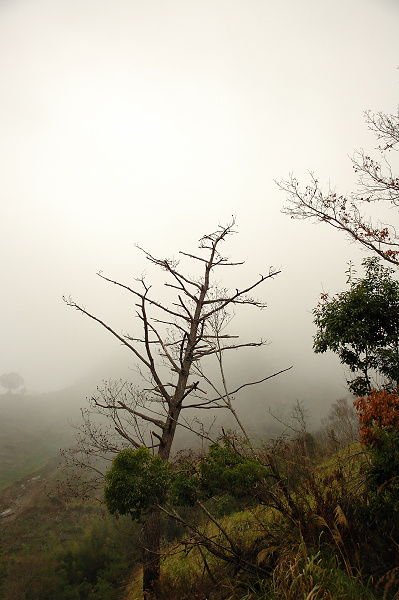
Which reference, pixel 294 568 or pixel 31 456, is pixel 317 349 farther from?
pixel 31 456

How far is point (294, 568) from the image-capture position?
3.13 meters

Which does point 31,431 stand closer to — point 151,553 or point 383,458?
point 151,553

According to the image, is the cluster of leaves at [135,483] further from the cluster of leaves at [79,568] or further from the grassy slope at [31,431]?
the grassy slope at [31,431]

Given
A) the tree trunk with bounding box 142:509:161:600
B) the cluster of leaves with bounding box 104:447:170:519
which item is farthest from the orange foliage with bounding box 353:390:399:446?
the tree trunk with bounding box 142:509:161:600

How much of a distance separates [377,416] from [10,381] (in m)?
98.2

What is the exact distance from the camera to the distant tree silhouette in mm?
80875

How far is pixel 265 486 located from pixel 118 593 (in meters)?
10.3

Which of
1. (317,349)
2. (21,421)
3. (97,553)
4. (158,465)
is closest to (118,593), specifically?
(97,553)

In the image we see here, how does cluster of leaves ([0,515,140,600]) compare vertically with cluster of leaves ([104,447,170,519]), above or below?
below

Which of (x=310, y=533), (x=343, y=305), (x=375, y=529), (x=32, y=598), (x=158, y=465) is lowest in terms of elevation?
(x=32, y=598)

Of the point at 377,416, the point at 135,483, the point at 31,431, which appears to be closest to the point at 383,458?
the point at 377,416

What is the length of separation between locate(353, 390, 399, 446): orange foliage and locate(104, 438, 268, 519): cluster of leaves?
1689mm

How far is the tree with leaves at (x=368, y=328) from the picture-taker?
27.0 feet

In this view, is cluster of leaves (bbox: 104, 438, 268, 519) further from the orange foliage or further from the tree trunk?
the tree trunk
